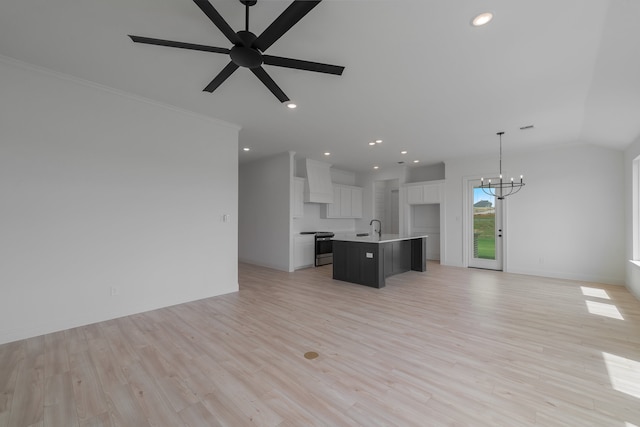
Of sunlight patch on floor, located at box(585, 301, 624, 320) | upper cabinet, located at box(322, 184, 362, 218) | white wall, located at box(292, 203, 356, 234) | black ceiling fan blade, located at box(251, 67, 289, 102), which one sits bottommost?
sunlight patch on floor, located at box(585, 301, 624, 320)

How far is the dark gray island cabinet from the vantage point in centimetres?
489

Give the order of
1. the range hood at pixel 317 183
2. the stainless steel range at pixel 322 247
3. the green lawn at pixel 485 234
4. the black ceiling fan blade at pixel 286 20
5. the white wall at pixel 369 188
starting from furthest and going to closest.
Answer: the white wall at pixel 369 188
the stainless steel range at pixel 322 247
the range hood at pixel 317 183
the green lawn at pixel 485 234
the black ceiling fan blade at pixel 286 20

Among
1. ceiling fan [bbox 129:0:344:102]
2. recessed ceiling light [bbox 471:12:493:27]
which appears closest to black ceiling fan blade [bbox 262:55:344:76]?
ceiling fan [bbox 129:0:344:102]

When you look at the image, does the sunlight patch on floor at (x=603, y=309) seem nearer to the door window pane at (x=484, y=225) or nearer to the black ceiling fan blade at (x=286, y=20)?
the door window pane at (x=484, y=225)

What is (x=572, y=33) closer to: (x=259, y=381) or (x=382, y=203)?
(x=259, y=381)

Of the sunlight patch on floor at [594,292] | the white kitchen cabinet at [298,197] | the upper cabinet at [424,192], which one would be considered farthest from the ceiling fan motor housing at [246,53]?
the upper cabinet at [424,192]

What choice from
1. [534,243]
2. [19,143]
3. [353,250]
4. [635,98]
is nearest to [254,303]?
[353,250]

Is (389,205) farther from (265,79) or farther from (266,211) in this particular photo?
(265,79)

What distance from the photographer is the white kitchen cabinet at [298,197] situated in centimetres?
663

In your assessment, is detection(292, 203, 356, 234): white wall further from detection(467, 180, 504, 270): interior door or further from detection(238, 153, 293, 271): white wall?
detection(467, 180, 504, 270): interior door

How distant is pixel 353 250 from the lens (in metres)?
5.27

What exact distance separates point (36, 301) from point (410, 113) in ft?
17.4

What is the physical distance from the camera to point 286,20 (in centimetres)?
159

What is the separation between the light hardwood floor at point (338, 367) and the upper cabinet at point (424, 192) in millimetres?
3914
